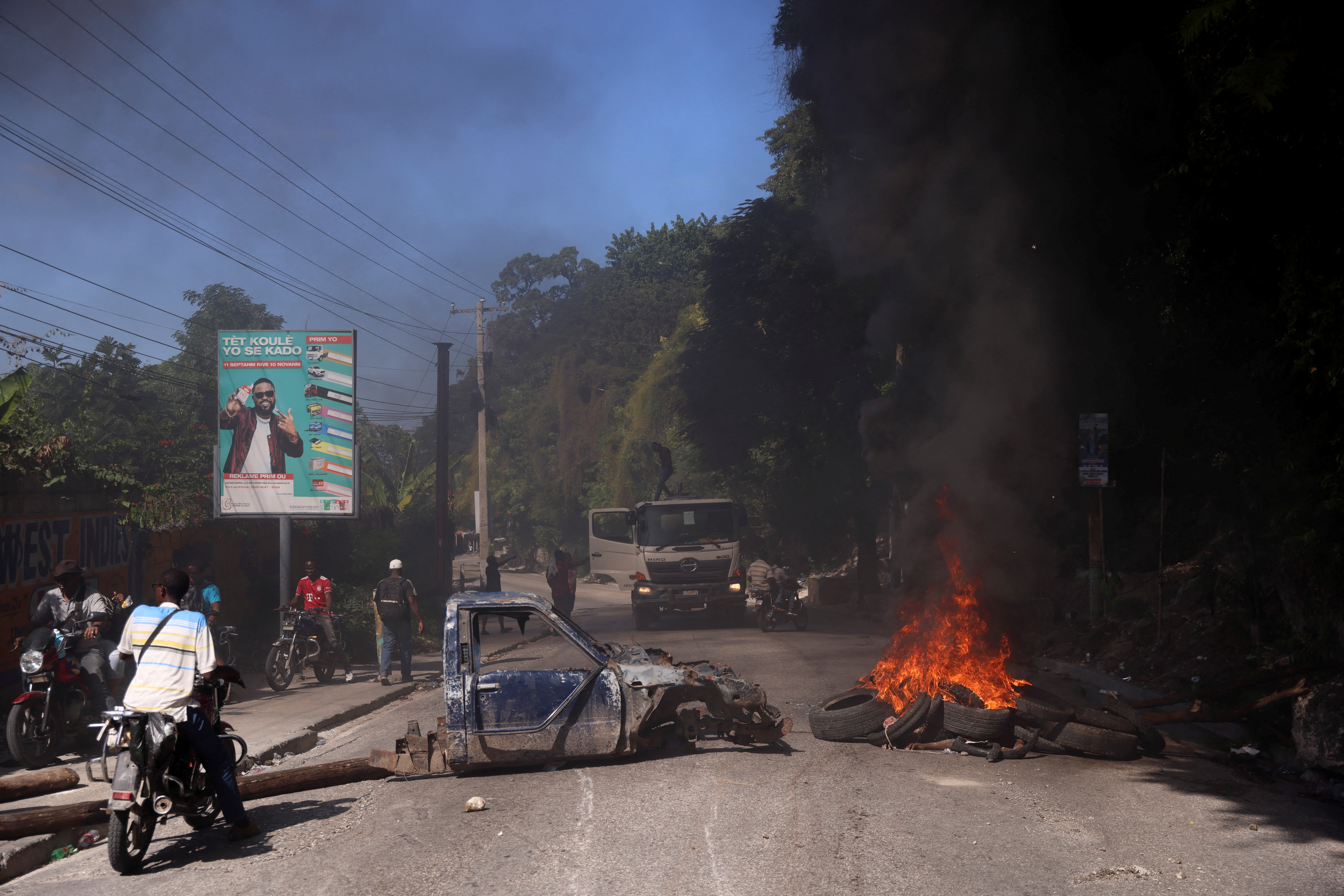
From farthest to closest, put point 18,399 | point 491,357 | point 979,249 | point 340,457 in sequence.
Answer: point 491,357
point 340,457
point 979,249
point 18,399

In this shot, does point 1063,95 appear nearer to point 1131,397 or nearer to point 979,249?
point 979,249

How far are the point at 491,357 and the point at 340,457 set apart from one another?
26988 mm

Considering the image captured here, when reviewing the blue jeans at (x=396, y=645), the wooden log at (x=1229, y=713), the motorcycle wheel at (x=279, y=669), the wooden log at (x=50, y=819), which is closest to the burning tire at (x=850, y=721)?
the wooden log at (x=1229, y=713)

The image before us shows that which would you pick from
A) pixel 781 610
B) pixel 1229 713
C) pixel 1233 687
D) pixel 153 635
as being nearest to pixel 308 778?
Result: pixel 153 635

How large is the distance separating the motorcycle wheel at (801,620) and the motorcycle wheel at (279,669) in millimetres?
10147

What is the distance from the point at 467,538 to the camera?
200 feet

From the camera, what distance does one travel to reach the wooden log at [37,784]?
261 inches

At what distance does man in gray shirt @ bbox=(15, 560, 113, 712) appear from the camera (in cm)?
884

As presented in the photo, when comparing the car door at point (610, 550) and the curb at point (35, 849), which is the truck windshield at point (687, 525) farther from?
the curb at point (35, 849)

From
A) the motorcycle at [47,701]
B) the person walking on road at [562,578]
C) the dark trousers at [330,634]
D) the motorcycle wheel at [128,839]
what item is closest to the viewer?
the motorcycle wheel at [128,839]

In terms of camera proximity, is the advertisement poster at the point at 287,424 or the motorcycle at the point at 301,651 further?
the advertisement poster at the point at 287,424

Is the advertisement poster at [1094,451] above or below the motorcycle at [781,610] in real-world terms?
above

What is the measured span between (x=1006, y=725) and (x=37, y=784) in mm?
7516

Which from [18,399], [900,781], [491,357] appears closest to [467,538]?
[491,357]
